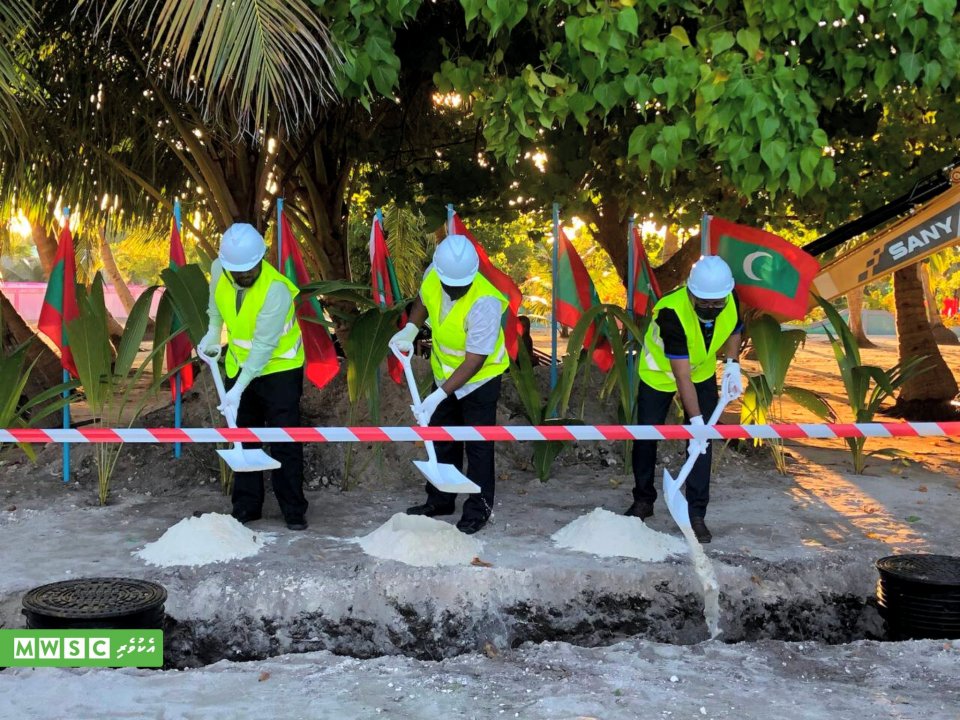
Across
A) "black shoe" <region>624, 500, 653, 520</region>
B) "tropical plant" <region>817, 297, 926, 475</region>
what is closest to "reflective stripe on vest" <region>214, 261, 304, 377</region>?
"black shoe" <region>624, 500, 653, 520</region>

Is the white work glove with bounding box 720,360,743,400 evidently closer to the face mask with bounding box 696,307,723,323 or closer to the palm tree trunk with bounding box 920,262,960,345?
the face mask with bounding box 696,307,723,323

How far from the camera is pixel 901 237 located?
5.90m

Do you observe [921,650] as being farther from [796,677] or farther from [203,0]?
[203,0]

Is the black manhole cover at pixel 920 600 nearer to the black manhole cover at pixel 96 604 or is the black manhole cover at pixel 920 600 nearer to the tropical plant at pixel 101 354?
the black manhole cover at pixel 96 604

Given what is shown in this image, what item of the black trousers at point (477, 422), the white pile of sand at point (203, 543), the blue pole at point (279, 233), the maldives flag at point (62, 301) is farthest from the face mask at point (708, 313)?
the maldives flag at point (62, 301)

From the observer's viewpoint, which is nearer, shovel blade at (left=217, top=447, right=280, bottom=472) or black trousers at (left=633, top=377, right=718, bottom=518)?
shovel blade at (left=217, top=447, right=280, bottom=472)

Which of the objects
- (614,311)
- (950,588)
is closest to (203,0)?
(614,311)

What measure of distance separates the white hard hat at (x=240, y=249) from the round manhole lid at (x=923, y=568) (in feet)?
9.64

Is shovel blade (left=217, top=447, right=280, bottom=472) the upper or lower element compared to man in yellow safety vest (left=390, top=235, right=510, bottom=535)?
lower

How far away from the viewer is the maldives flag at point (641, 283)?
20.1 feet

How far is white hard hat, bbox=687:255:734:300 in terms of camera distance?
427 centimetres

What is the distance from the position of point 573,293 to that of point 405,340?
185 cm

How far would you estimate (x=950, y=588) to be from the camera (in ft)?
12.1

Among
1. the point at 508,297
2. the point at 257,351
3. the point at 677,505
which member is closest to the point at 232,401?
the point at 257,351
